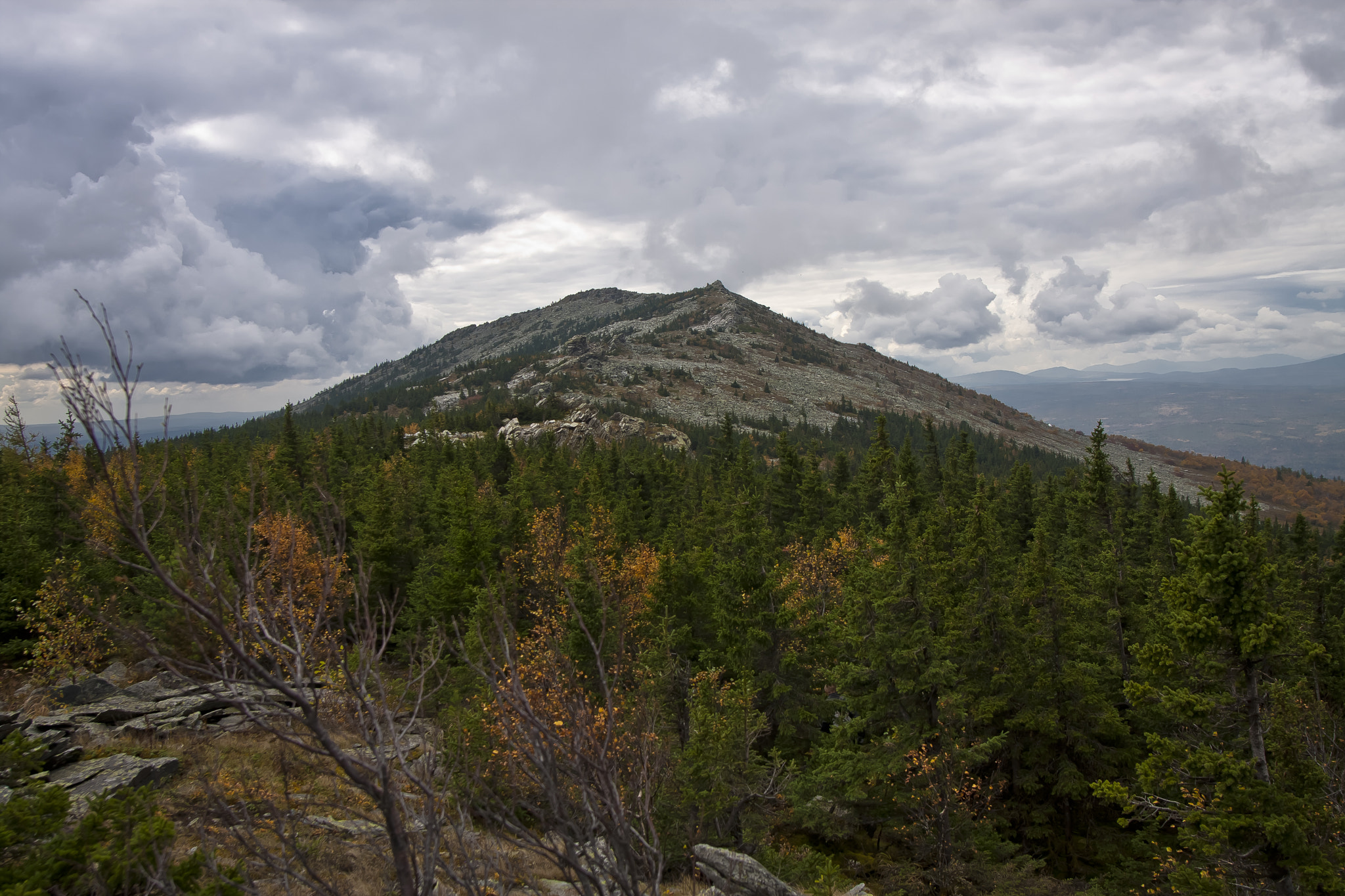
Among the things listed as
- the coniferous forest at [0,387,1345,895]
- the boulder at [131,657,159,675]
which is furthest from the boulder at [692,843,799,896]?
the boulder at [131,657,159,675]

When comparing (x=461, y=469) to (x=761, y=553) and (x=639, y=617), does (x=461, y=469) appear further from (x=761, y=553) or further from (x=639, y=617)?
(x=761, y=553)

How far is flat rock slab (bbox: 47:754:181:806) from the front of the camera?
1249cm

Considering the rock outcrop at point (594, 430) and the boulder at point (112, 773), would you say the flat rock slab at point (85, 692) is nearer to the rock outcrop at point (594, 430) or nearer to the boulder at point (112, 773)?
the boulder at point (112, 773)

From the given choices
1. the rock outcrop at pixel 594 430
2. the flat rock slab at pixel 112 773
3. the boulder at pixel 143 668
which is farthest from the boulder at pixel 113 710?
the rock outcrop at pixel 594 430

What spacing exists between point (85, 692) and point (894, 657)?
26.4m

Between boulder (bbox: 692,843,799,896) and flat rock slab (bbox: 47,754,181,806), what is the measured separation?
37.7ft

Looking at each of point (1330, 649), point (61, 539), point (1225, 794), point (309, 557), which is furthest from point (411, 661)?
point (1330, 649)

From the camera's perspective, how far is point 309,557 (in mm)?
36938

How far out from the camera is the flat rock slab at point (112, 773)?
12.5 meters

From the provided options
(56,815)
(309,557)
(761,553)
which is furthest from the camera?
(309,557)

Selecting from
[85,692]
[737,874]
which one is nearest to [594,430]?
[85,692]

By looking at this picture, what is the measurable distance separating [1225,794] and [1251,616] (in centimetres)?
372

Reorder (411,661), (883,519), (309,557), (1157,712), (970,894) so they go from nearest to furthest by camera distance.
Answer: (411,661) < (970,894) < (1157,712) < (309,557) < (883,519)

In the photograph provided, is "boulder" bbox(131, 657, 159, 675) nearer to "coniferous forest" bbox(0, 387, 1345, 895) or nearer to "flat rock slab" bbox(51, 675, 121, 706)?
"coniferous forest" bbox(0, 387, 1345, 895)
